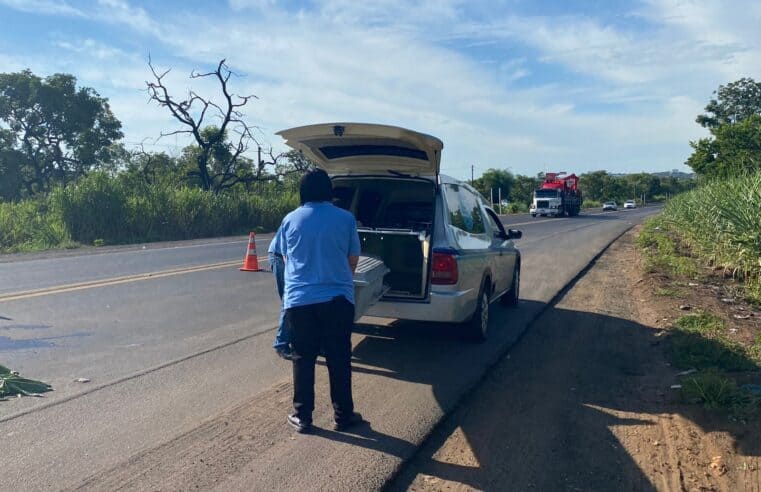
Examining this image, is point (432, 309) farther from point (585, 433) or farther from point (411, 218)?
point (585, 433)

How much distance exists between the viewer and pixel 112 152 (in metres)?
45.4

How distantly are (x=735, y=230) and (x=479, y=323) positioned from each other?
6110 millimetres

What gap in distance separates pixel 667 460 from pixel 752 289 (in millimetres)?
7553

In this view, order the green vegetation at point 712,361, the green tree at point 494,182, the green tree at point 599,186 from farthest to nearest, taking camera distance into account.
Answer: the green tree at point 599,186
the green tree at point 494,182
the green vegetation at point 712,361

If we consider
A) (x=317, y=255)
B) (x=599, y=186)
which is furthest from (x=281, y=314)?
(x=599, y=186)

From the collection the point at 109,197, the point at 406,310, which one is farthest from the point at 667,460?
the point at 109,197

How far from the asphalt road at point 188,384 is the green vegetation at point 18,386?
16 cm

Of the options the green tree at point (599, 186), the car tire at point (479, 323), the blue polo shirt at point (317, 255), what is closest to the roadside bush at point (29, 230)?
the car tire at point (479, 323)

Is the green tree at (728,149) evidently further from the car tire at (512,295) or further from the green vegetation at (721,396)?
the green vegetation at (721,396)

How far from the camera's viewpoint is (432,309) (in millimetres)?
6703

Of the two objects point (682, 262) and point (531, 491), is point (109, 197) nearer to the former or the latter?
point (682, 262)

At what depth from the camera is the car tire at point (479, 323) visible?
7.44 metres

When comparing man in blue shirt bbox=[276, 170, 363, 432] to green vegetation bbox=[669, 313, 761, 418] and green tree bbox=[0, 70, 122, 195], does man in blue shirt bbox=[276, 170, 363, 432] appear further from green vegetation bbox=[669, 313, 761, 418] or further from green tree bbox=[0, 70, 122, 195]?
green tree bbox=[0, 70, 122, 195]

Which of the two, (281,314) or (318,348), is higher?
(281,314)
